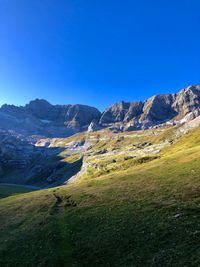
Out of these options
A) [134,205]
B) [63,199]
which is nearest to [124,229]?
[134,205]

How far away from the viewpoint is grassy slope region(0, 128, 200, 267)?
1282 inches

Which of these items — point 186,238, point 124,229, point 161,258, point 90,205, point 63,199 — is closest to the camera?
point 161,258

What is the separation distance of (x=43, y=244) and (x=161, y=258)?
18468mm

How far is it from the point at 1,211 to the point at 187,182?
42657 mm

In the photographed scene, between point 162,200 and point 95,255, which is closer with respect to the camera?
point 95,255

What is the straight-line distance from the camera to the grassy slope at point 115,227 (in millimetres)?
32562

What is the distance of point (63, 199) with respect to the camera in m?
68.1

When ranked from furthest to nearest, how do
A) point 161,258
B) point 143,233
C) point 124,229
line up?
point 124,229 → point 143,233 → point 161,258

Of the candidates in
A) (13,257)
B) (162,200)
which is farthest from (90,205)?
(13,257)

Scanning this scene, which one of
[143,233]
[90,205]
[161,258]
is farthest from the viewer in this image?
[90,205]

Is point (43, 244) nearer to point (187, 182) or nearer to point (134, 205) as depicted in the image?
point (134, 205)

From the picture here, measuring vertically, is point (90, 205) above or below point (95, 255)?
above

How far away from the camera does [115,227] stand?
1623 inches

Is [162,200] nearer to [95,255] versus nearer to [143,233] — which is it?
[143,233]
